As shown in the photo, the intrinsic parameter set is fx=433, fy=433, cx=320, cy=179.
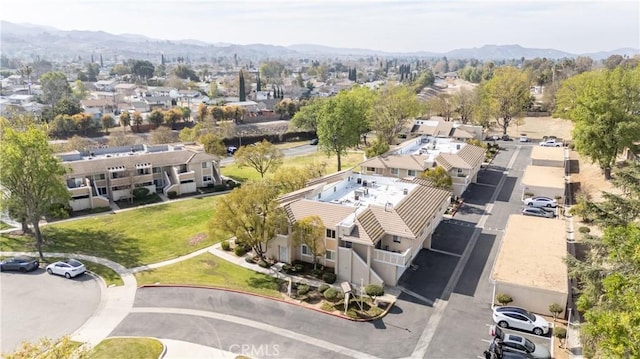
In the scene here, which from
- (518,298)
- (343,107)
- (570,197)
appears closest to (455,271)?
(518,298)

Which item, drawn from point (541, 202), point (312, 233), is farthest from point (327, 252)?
→ point (541, 202)

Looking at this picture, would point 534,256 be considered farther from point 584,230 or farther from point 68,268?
point 68,268

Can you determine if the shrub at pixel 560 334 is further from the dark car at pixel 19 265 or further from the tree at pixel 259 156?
the tree at pixel 259 156

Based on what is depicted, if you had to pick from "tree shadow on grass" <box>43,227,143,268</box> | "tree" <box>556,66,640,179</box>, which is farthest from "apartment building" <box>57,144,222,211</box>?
"tree" <box>556,66,640,179</box>

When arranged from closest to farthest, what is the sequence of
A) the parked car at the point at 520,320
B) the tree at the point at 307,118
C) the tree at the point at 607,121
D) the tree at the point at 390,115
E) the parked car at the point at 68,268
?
the parked car at the point at 520,320 < the parked car at the point at 68,268 < the tree at the point at 607,121 < the tree at the point at 390,115 < the tree at the point at 307,118

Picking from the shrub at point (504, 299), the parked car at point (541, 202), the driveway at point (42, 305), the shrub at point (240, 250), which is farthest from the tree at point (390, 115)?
the driveway at point (42, 305)
